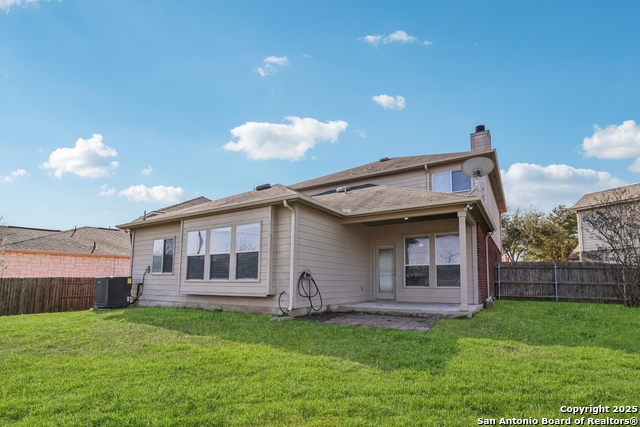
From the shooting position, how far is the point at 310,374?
3740 millimetres

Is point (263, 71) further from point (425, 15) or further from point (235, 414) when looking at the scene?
point (235, 414)

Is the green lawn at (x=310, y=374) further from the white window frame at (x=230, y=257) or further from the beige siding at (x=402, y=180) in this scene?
the beige siding at (x=402, y=180)

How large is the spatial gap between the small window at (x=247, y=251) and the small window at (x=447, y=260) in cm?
484

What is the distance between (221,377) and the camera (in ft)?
12.2

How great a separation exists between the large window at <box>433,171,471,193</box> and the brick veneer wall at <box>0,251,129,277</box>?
646 inches

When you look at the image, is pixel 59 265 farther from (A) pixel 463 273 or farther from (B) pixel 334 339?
(A) pixel 463 273

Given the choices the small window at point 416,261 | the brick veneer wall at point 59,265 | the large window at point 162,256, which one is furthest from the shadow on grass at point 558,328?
the brick veneer wall at point 59,265

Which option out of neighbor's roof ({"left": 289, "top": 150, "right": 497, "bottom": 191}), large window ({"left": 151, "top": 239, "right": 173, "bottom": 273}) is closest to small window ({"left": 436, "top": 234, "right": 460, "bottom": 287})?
neighbor's roof ({"left": 289, "top": 150, "right": 497, "bottom": 191})

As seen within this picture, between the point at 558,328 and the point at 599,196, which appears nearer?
the point at 558,328

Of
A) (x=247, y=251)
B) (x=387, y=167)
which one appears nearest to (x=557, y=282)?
(x=387, y=167)

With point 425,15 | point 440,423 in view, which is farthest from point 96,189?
point 440,423

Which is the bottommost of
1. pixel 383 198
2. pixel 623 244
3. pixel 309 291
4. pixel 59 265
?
pixel 309 291

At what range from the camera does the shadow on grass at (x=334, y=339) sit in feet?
14.1

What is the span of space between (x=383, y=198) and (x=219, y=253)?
4491 millimetres
